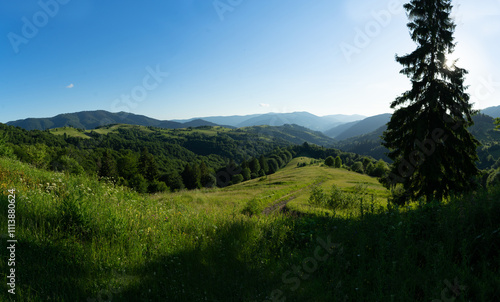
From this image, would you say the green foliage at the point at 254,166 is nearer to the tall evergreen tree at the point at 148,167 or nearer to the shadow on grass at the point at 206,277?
the tall evergreen tree at the point at 148,167

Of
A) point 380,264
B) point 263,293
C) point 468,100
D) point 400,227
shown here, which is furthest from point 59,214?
point 468,100

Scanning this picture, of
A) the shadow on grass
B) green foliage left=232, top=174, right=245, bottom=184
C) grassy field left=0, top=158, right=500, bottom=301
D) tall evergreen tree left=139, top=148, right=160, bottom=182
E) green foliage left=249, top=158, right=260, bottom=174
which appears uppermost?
grassy field left=0, top=158, right=500, bottom=301

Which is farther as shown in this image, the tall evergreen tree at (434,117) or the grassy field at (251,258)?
the tall evergreen tree at (434,117)

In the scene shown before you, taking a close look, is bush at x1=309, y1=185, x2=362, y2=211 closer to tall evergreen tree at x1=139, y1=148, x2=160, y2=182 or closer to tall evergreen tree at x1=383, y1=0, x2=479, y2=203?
tall evergreen tree at x1=383, y1=0, x2=479, y2=203

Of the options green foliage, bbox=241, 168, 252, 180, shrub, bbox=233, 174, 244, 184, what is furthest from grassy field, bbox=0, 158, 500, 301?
green foliage, bbox=241, 168, 252, 180

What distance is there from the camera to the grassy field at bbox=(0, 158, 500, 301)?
3.41 metres

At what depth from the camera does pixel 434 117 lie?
13.2 metres

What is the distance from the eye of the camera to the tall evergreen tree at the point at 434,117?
508 inches

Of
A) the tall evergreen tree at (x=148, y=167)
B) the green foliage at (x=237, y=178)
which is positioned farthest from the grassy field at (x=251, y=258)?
the green foliage at (x=237, y=178)

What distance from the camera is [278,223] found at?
6484 millimetres

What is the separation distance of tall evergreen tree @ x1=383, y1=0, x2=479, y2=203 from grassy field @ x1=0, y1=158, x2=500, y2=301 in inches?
383

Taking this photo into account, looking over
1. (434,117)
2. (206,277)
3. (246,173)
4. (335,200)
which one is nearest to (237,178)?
(246,173)

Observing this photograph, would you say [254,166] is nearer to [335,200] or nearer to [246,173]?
[246,173]

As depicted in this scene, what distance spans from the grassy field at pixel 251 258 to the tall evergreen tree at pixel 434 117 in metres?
9.74
